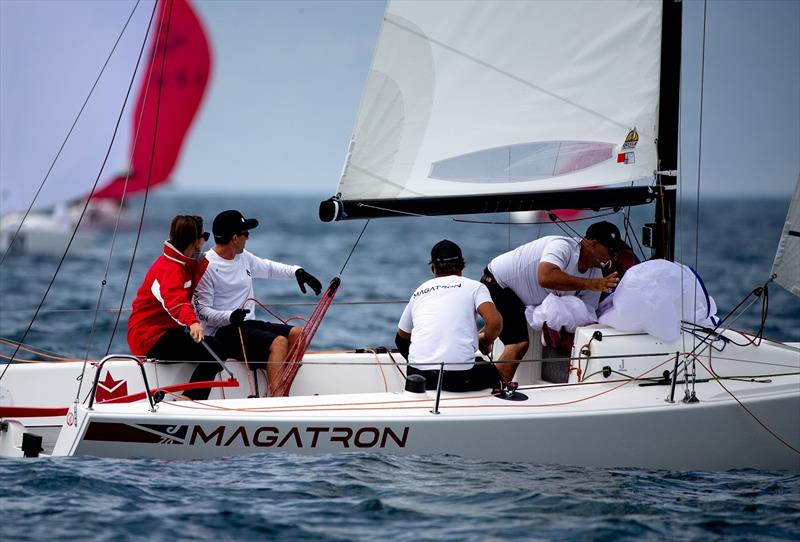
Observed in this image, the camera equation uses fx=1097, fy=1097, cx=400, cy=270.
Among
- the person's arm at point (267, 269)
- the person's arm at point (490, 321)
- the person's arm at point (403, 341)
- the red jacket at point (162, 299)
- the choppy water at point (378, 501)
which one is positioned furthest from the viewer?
the person's arm at point (267, 269)

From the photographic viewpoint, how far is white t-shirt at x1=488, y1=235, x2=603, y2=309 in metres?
6.24

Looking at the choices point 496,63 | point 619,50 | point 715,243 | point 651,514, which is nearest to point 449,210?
point 496,63

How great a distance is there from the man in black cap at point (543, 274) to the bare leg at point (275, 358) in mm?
1260

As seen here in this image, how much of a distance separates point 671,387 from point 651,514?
902 mm

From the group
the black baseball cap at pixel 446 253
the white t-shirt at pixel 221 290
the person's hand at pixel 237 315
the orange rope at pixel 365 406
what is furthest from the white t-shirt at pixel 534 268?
the person's hand at pixel 237 315

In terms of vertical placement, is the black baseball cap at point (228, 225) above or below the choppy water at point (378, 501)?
above

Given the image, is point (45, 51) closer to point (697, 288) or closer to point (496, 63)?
point (496, 63)

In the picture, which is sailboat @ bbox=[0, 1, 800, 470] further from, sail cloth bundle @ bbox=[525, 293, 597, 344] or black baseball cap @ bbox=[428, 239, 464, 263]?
black baseball cap @ bbox=[428, 239, 464, 263]

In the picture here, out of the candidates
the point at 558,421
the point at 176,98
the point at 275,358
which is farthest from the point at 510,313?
the point at 176,98

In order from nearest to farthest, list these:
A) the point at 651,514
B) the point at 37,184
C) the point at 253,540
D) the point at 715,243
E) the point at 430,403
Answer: the point at 253,540 < the point at 651,514 < the point at 430,403 < the point at 37,184 < the point at 715,243

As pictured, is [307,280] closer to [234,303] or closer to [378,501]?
[234,303]

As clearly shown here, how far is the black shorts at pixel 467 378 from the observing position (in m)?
5.79

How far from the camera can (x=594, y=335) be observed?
6008mm

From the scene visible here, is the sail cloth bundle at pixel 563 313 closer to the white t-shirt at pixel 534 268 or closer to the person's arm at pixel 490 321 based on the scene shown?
the white t-shirt at pixel 534 268
